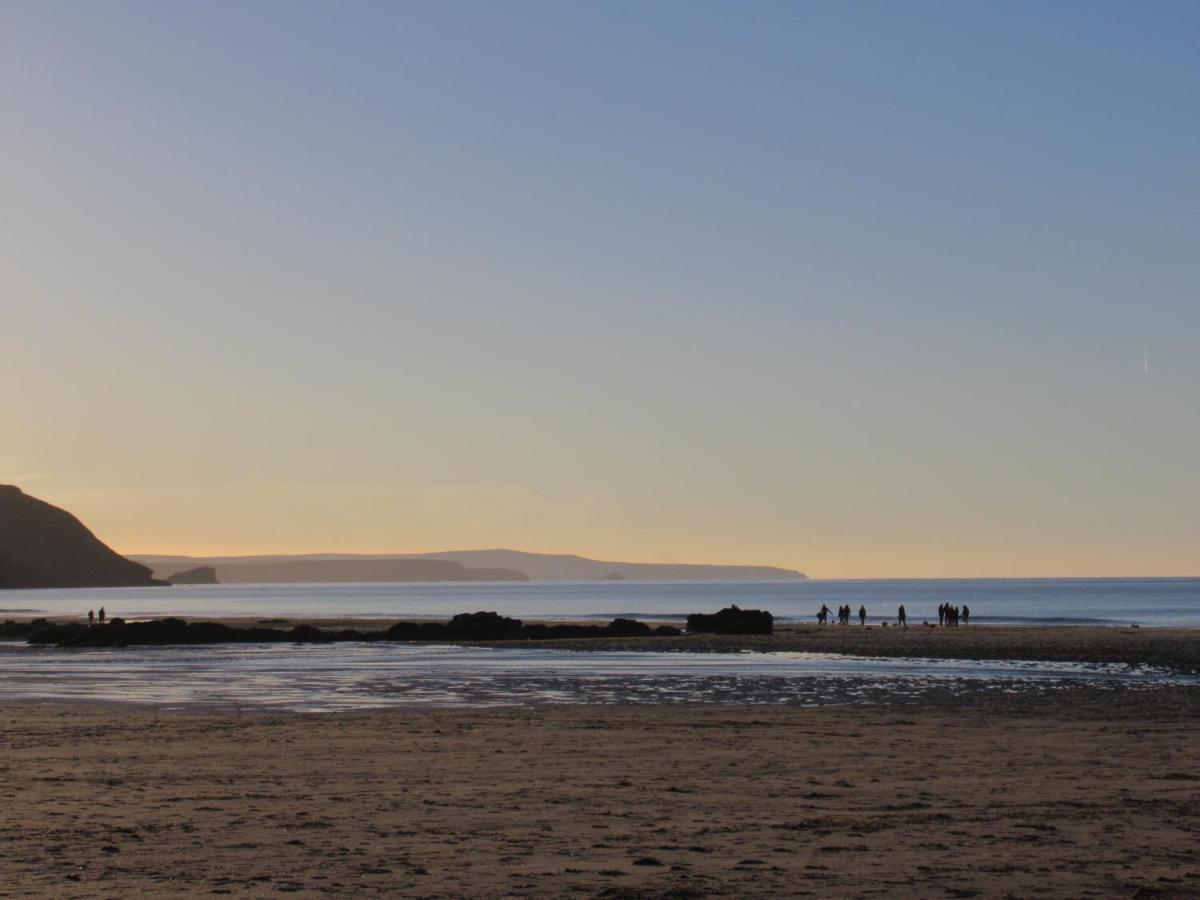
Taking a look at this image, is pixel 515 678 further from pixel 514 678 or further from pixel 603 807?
pixel 603 807

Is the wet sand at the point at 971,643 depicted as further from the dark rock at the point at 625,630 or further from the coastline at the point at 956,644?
the dark rock at the point at 625,630

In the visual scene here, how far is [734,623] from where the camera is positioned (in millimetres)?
72250

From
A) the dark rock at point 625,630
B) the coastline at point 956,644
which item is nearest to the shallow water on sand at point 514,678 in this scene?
the coastline at point 956,644

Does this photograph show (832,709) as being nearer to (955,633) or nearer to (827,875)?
(827,875)

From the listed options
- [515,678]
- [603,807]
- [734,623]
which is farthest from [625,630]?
[603,807]

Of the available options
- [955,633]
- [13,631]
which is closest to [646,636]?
[955,633]

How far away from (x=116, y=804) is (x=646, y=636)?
54.1 meters

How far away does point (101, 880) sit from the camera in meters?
10.8

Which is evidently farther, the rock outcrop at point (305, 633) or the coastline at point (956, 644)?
the rock outcrop at point (305, 633)

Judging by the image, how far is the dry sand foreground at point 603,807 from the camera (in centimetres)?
1095

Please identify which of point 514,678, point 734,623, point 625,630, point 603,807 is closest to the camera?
point 603,807

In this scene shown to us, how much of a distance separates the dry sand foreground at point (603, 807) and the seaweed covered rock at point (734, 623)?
150ft

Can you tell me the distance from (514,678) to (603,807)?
930 inches

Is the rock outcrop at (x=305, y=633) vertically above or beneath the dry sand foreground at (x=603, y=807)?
above
